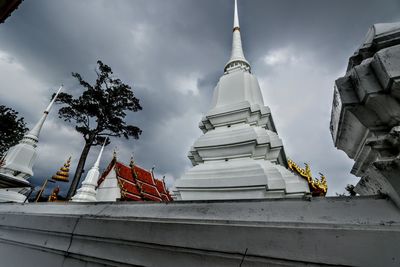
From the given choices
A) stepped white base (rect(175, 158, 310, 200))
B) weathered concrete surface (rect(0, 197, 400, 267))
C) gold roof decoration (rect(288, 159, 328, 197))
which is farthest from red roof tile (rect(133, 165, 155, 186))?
weathered concrete surface (rect(0, 197, 400, 267))

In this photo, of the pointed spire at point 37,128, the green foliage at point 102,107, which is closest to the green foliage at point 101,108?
the green foliage at point 102,107

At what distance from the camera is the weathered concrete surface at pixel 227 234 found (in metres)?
0.68

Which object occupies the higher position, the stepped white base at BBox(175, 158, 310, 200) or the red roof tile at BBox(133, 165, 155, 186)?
the red roof tile at BBox(133, 165, 155, 186)

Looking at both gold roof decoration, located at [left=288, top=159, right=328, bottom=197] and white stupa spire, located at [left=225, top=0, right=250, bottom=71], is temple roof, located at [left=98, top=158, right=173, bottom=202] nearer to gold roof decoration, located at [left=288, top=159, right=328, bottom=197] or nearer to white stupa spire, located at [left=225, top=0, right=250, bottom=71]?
gold roof decoration, located at [left=288, top=159, right=328, bottom=197]

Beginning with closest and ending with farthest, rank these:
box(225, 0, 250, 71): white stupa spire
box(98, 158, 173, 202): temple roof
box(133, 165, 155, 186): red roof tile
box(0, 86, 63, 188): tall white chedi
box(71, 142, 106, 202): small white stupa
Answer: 1. box(0, 86, 63, 188): tall white chedi
2. box(225, 0, 250, 71): white stupa spire
3. box(71, 142, 106, 202): small white stupa
4. box(98, 158, 173, 202): temple roof
5. box(133, 165, 155, 186): red roof tile

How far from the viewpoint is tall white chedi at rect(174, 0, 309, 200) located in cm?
187

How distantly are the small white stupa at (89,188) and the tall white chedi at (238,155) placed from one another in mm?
6554

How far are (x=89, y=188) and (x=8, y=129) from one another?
56.9 feet

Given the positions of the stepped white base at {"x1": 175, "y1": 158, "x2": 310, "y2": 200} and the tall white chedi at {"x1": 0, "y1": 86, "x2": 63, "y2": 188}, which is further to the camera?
the tall white chedi at {"x1": 0, "y1": 86, "x2": 63, "y2": 188}

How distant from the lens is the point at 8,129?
744 inches

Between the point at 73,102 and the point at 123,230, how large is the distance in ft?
63.4

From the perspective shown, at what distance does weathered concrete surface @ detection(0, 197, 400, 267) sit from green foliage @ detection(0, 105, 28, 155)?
23.1m

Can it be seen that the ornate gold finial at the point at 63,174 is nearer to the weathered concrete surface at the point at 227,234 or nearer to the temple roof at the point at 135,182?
the temple roof at the point at 135,182

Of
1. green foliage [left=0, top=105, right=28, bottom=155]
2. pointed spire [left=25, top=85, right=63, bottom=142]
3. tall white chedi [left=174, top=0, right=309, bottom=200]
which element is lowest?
tall white chedi [left=174, top=0, right=309, bottom=200]
